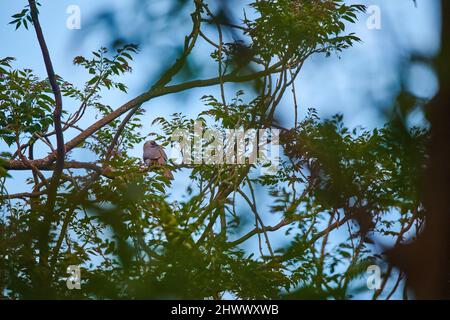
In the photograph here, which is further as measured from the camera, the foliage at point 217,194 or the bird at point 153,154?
the bird at point 153,154

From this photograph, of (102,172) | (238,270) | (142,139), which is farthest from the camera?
(142,139)

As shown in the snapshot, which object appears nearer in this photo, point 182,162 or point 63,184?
point 63,184

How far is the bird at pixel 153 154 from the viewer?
387 cm

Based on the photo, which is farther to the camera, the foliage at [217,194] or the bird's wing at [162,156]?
the bird's wing at [162,156]

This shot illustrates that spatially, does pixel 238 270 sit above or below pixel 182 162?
below

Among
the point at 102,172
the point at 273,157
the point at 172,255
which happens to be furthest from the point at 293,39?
the point at 172,255

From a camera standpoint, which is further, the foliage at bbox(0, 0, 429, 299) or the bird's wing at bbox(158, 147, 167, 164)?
the bird's wing at bbox(158, 147, 167, 164)

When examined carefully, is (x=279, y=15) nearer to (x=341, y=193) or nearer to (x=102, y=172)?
(x=102, y=172)

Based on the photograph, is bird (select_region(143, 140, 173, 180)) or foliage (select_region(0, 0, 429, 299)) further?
bird (select_region(143, 140, 173, 180))

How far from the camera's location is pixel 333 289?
1767mm

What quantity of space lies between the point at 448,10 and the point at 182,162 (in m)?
3.31

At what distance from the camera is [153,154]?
13.0ft

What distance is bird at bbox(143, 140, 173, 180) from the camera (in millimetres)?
3870
